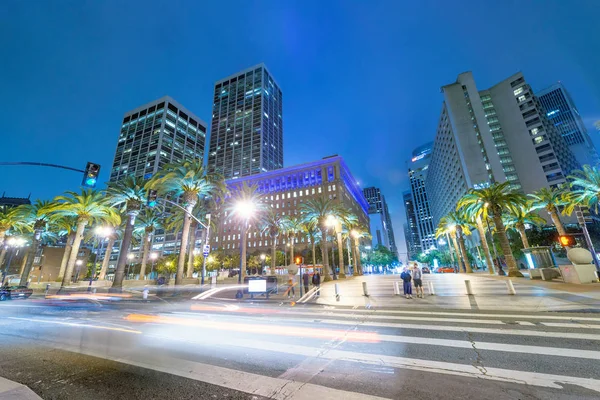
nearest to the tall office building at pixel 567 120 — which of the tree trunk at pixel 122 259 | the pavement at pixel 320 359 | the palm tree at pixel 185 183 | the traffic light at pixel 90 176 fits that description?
the palm tree at pixel 185 183

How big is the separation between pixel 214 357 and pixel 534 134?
113368mm

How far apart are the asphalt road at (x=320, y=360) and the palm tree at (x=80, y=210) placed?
28.4 meters

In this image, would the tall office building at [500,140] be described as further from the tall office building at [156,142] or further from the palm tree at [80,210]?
the tall office building at [156,142]

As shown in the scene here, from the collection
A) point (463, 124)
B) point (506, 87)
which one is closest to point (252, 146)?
point (463, 124)

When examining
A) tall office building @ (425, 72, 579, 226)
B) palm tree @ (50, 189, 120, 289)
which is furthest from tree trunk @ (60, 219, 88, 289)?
tall office building @ (425, 72, 579, 226)

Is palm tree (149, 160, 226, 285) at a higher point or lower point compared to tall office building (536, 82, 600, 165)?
lower

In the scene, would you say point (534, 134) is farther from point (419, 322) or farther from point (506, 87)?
point (419, 322)

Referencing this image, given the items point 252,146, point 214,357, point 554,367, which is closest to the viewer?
point 554,367

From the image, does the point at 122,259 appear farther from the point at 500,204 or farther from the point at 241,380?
the point at 500,204

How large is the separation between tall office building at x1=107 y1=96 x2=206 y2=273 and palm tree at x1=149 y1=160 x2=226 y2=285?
104 m

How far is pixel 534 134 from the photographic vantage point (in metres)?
81.4

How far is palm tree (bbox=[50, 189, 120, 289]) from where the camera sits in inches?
1199

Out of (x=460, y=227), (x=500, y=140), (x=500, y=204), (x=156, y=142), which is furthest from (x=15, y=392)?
(x=156, y=142)

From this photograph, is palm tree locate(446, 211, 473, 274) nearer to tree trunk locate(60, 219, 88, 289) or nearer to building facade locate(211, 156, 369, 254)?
building facade locate(211, 156, 369, 254)
